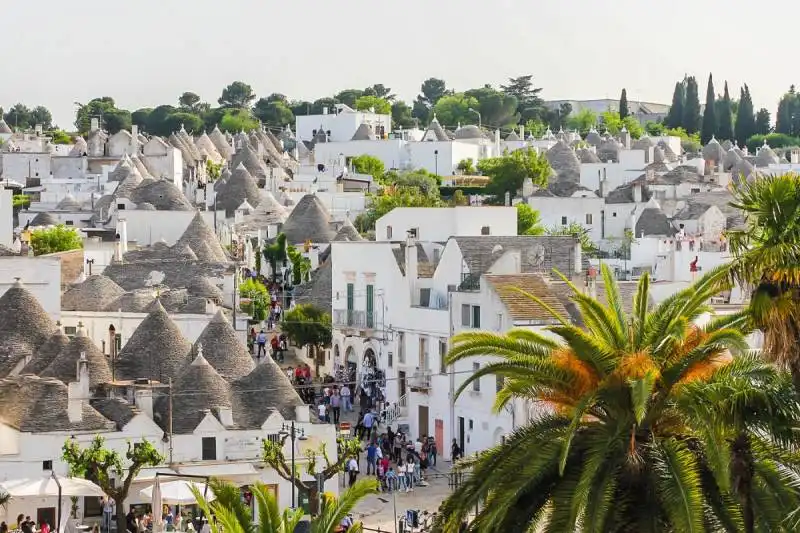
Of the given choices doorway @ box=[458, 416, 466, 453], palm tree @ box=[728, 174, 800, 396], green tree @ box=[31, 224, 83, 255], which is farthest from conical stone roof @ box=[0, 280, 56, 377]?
palm tree @ box=[728, 174, 800, 396]

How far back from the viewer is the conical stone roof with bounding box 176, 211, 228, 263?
77438mm

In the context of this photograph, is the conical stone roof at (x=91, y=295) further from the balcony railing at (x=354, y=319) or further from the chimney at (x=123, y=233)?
the chimney at (x=123, y=233)

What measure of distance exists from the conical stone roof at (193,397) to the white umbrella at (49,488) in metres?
6.87

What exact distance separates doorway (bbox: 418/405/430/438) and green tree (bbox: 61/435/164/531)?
435 inches

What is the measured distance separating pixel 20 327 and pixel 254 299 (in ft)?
55.2

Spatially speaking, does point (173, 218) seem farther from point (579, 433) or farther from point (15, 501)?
point (579, 433)

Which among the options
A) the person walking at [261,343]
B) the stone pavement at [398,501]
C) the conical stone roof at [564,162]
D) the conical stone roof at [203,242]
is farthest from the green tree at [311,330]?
the conical stone roof at [564,162]

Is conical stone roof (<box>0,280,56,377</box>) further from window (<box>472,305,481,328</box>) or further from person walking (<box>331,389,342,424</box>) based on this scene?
window (<box>472,305,481,328</box>)

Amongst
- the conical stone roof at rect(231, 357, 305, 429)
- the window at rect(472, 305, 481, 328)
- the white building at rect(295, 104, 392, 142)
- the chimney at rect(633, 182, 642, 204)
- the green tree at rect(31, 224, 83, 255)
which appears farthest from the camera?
the white building at rect(295, 104, 392, 142)

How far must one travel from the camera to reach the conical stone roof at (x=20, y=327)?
2080 inches

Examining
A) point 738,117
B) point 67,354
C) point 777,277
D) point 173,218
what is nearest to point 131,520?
point 67,354

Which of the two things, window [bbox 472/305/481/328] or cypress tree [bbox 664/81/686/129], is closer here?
window [bbox 472/305/481/328]

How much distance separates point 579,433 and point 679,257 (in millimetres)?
42923

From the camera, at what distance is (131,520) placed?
4066 cm
